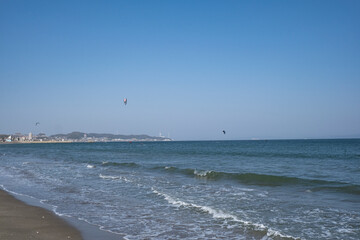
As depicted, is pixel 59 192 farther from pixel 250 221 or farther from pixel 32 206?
pixel 250 221

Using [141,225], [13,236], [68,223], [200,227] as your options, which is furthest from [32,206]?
[200,227]

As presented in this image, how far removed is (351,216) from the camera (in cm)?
989

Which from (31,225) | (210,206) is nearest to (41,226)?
(31,225)

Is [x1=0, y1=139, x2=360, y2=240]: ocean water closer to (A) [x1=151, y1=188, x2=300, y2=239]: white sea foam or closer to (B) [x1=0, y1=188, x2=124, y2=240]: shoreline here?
(A) [x1=151, y1=188, x2=300, y2=239]: white sea foam

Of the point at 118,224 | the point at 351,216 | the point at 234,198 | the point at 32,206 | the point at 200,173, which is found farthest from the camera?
the point at 200,173

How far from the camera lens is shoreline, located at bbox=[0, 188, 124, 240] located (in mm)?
7814

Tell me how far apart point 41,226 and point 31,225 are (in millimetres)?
327

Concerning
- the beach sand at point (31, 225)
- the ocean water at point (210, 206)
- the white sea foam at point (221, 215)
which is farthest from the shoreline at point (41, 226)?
the white sea foam at point (221, 215)

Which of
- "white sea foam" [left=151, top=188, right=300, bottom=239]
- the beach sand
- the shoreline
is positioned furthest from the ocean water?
the beach sand

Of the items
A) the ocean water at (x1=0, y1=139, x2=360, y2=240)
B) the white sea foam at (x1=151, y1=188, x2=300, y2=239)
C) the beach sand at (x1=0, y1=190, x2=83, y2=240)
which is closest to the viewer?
the beach sand at (x1=0, y1=190, x2=83, y2=240)

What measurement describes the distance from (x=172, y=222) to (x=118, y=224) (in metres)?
1.56

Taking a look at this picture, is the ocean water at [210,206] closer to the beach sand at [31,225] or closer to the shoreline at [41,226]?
the shoreline at [41,226]

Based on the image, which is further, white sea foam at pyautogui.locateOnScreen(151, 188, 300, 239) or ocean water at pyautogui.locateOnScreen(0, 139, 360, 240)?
ocean water at pyautogui.locateOnScreen(0, 139, 360, 240)

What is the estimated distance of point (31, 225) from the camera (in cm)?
884
